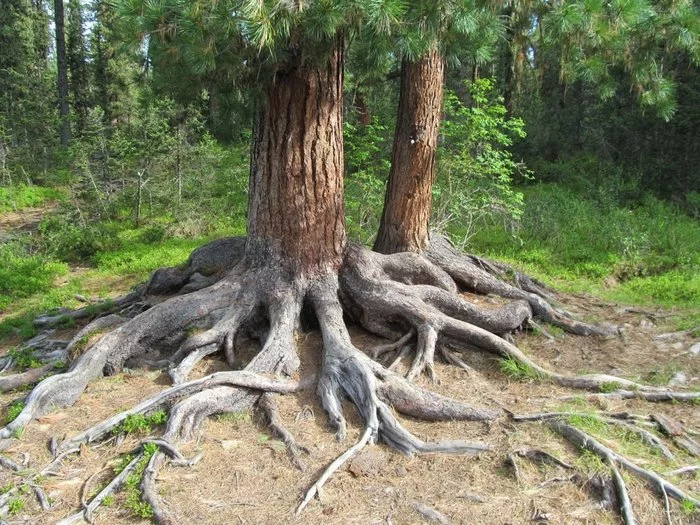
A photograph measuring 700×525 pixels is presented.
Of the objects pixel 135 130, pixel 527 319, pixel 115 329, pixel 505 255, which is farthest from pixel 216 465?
pixel 135 130

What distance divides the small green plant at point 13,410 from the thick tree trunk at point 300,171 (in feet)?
7.65

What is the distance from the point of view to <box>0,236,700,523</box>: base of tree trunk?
4.12 metres

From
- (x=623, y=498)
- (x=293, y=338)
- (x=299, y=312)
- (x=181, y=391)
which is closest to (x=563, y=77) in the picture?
(x=299, y=312)

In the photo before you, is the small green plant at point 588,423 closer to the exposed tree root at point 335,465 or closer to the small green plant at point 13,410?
the exposed tree root at point 335,465

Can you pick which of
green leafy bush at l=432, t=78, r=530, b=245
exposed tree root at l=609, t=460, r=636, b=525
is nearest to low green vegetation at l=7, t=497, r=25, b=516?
exposed tree root at l=609, t=460, r=636, b=525

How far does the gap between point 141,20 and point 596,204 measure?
13.2 meters

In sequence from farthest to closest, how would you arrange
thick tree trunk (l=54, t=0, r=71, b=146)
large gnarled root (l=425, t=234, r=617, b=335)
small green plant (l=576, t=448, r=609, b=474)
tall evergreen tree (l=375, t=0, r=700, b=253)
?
thick tree trunk (l=54, t=0, r=71, b=146) → large gnarled root (l=425, t=234, r=617, b=335) → tall evergreen tree (l=375, t=0, r=700, b=253) → small green plant (l=576, t=448, r=609, b=474)

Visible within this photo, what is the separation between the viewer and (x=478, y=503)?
3.34 m

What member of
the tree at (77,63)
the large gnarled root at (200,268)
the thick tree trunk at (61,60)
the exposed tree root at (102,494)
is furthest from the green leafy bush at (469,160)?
the tree at (77,63)

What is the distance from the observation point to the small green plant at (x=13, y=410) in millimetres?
4242

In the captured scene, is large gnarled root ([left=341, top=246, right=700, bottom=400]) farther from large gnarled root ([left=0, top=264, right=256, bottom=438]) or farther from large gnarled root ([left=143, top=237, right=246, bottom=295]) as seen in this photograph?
large gnarled root ([left=143, top=237, right=246, bottom=295])

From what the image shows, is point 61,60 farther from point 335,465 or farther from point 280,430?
point 335,465

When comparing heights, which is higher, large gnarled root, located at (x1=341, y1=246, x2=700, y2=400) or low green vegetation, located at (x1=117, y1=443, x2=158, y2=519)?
large gnarled root, located at (x1=341, y1=246, x2=700, y2=400)

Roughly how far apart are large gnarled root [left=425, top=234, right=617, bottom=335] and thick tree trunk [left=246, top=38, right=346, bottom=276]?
5.13 ft
